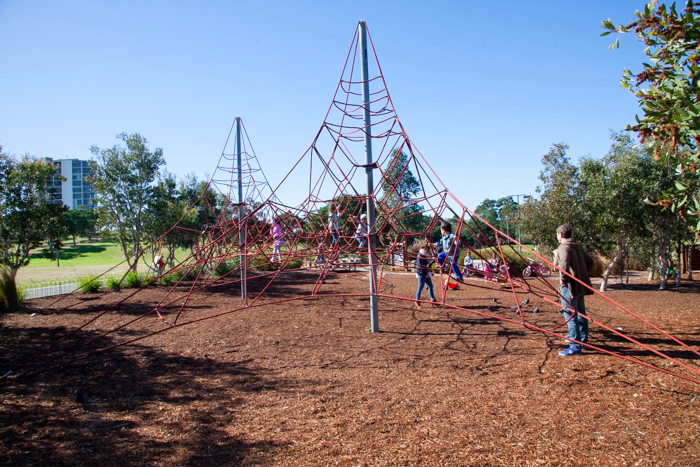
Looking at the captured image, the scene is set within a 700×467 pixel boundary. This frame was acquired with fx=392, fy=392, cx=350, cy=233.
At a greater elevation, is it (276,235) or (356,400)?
(276,235)

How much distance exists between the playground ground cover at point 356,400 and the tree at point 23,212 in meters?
3.56

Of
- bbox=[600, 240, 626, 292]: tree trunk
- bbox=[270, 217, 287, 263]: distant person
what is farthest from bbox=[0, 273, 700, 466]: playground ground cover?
bbox=[600, 240, 626, 292]: tree trunk

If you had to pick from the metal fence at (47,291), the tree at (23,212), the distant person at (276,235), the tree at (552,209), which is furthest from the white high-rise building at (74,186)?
the tree at (552,209)

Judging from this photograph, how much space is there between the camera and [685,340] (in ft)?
17.3

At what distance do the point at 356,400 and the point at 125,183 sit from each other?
11230 mm

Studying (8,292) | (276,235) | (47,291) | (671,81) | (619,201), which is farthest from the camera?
(47,291)

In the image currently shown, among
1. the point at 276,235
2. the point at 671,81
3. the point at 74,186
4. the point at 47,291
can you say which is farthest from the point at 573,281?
the point at 74,186

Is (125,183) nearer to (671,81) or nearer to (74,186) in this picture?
(671,81)

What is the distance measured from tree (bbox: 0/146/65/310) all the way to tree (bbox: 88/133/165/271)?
2.29m

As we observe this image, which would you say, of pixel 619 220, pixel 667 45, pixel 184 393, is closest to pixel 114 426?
pixel 184 393

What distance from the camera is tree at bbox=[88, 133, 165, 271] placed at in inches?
465

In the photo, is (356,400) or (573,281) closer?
(356,400)

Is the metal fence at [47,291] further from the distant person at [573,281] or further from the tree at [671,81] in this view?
the tree at [671,81]

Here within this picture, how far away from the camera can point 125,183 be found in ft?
39.4
